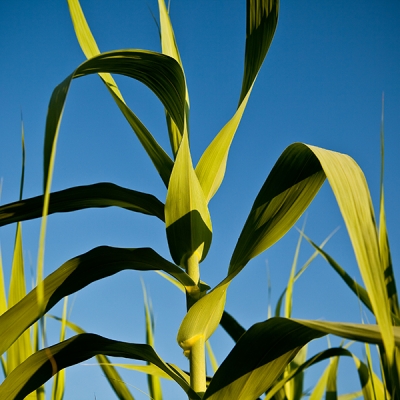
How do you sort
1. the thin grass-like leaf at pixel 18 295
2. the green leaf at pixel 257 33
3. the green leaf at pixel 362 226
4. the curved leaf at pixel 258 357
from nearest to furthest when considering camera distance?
the green leaf at pixel 362 226 → the curved leaf at pixel 258 357 → the green leaf at pixel 257 33 → the thin grass-like leaf at pixel 18 295

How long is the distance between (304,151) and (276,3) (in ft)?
0.54

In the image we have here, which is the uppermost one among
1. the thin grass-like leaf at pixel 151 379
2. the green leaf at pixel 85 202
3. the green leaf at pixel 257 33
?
the green leaf at pixel 257 33

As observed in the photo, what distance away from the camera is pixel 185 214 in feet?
1.45

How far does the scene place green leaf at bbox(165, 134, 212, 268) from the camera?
0.43 metres

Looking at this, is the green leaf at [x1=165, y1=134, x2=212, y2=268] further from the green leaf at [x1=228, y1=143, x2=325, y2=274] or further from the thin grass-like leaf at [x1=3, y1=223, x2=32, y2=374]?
the thin grass-like leaf at [x1=3, y1=223, x2=32, y2=374]

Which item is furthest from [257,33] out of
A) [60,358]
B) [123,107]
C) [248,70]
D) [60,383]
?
[60,383]

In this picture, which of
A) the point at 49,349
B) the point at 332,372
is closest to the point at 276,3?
the point at 49,349

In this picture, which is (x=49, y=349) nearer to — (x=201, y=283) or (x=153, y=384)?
(x=201, y=283)

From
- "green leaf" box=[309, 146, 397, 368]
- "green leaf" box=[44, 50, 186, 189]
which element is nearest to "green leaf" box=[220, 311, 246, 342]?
"green leaf" box=[44, 50, 186, 189]

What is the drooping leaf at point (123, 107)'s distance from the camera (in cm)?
52

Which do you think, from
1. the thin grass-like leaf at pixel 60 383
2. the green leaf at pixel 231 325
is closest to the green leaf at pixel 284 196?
the green leaf at pixel 231 325

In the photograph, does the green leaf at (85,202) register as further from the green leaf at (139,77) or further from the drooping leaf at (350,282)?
the drooping leaf at (350,282)

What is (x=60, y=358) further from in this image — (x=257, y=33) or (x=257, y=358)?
(x=257, y=33)

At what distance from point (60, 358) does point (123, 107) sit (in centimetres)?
29
